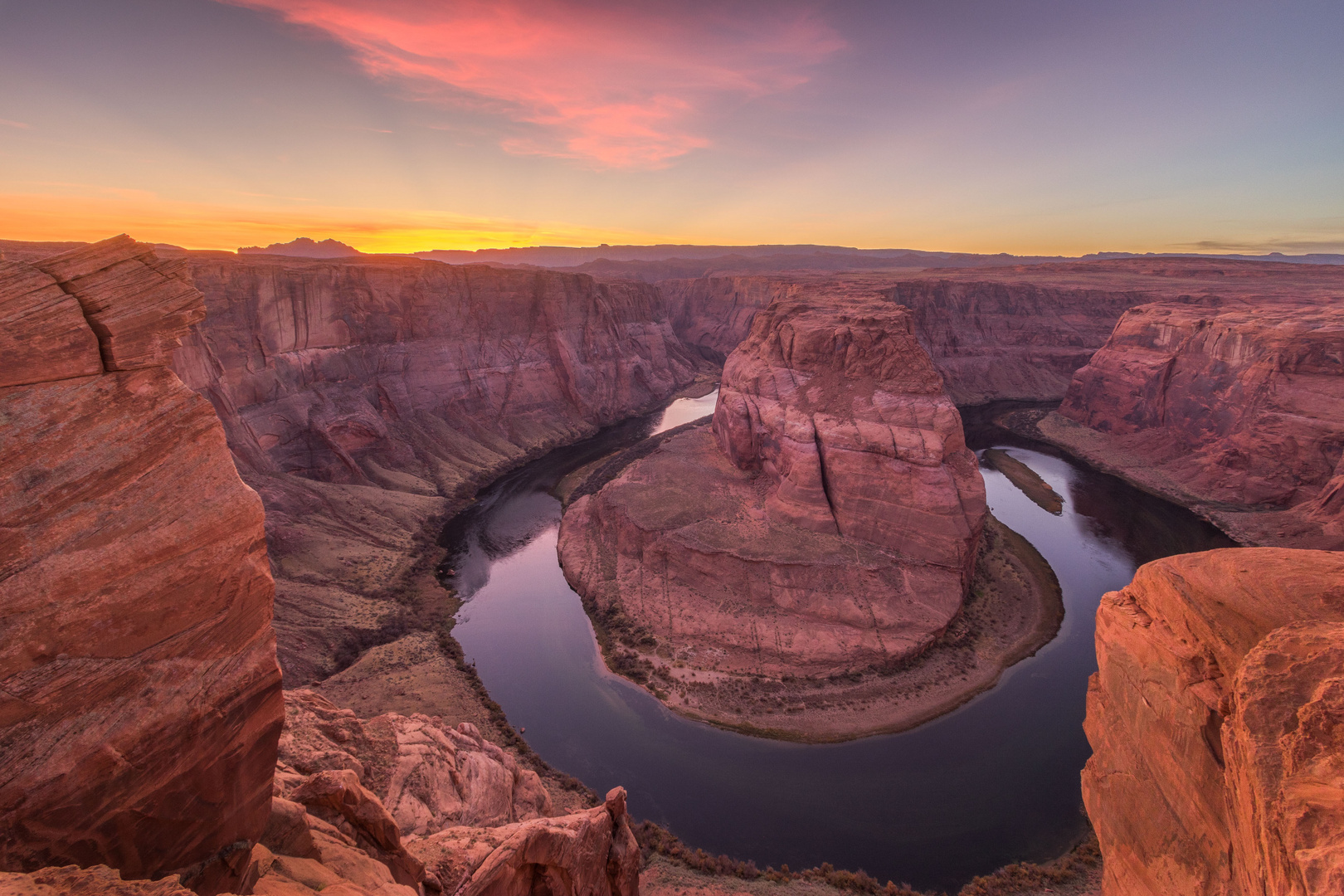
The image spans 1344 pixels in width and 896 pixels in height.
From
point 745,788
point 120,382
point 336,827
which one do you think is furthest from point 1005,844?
point 120,382

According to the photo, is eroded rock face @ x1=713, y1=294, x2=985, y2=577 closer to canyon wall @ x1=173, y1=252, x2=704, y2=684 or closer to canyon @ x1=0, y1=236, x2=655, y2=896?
canyon wall @ x1=173, y1=252, x2=704, y2=684

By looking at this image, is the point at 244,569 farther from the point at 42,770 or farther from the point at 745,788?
the point at 745,788

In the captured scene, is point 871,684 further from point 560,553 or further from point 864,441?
point 560,553

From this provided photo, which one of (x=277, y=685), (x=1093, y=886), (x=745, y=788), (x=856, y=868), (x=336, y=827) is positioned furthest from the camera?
(x=745, y=788)

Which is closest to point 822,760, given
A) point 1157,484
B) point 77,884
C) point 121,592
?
point 77,884

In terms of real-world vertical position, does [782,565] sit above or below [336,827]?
below

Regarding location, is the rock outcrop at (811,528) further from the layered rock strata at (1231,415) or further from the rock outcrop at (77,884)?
the layered rock strata at (1231,415)
